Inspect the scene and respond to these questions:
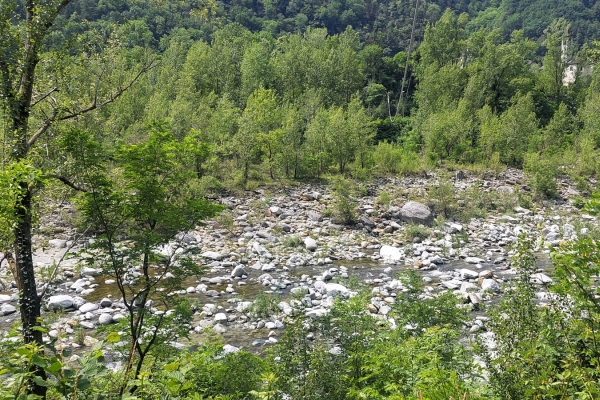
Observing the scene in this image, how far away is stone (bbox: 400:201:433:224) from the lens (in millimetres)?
19016

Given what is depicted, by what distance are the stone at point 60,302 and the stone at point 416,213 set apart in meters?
13.9

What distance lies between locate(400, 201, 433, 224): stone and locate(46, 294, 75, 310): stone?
13.9 m

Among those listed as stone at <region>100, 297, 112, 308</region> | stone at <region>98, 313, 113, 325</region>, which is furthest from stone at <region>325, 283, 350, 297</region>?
stone at <region>100, 297, 112, 308</region>

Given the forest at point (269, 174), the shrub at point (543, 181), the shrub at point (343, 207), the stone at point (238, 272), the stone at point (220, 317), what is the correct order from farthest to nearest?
→ the shrub at point (543, 181)
the shrub at point (343, 207)
the stone at point (238, 272)
the stone at point (220, 317)
the forest at point (269, 174)

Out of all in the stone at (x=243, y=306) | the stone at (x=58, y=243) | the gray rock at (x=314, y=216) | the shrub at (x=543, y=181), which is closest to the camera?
the stone at (x=243, y=306)

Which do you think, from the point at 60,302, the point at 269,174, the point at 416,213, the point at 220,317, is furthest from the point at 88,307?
the point at 269,174

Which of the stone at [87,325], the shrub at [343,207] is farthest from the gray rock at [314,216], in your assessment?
the stone at [87,325]

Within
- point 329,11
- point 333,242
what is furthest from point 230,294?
point 329,11

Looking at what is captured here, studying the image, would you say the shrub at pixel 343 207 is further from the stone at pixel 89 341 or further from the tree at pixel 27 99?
the tree at pixel 27 99

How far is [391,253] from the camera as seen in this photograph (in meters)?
15.6

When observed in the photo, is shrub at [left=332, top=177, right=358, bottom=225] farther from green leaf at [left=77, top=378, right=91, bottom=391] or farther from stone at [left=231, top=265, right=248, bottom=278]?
green leaf at [left=77, top=378, right=91, bottom=391]

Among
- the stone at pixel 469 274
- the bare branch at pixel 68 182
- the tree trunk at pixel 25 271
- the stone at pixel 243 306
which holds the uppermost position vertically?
the bare branch at pixel 68 182

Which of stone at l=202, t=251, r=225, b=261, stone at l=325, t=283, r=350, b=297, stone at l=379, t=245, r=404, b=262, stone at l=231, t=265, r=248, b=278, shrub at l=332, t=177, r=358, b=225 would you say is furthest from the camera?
shrub at l=332, t=177, r=358, b=225

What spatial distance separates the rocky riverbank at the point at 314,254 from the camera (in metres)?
10.2
